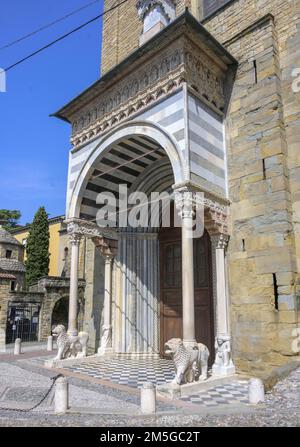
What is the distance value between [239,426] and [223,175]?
5.16 meters

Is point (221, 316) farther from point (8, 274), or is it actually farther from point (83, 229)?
point (8, 274)

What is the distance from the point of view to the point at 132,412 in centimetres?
430

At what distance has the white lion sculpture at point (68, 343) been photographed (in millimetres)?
8500

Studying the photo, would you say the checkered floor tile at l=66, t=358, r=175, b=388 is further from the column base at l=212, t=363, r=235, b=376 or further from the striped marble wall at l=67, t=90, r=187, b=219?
the striped marble wall at l=67, t=90, r=187, b=219

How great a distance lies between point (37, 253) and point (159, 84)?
1946 centimetres

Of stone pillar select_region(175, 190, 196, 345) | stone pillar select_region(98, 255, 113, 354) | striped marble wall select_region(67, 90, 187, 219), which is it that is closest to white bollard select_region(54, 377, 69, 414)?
stone pillar select_region(175, 190, 196, 345)

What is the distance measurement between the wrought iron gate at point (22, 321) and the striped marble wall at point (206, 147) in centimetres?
1286

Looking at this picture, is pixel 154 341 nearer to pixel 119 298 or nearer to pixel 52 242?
pixel 119 298

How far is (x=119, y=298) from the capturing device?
9930 millimetres

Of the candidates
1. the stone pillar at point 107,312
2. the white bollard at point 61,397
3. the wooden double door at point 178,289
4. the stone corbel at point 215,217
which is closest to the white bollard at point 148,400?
the white bollard at point 61,397

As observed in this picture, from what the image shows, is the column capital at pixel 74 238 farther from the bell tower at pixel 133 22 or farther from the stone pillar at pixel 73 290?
the bell tower at pixel 133 22

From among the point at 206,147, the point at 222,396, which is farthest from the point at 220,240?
the point at 222,396

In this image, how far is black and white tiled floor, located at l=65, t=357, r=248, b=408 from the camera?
17.8 ft

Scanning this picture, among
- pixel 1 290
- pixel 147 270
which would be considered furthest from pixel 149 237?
pixel 1 290
